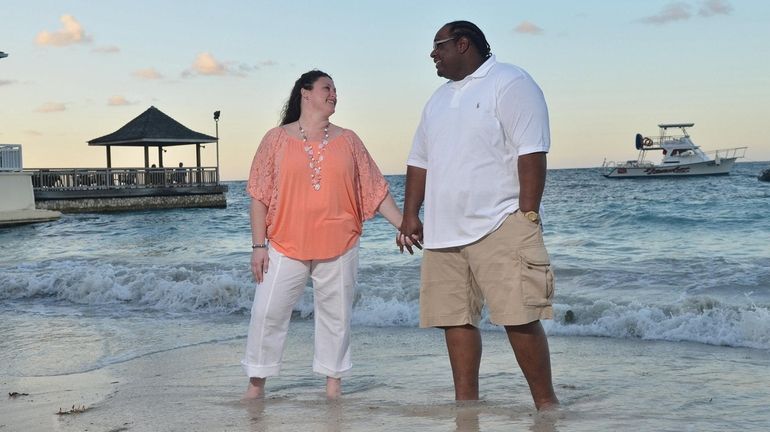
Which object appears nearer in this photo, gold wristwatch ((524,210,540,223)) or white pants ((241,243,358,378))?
gold wristwatch ((524,210,540,223))

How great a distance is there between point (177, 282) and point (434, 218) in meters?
7.86

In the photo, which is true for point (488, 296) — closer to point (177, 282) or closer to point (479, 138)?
point (479, 138)

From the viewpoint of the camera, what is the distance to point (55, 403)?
453 cm

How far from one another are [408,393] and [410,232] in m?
1.13

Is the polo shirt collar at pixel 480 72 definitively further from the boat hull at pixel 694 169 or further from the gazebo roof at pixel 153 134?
the boat hull at pixel 694 169

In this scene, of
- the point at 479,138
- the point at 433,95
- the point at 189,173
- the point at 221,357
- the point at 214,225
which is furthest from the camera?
the point at 189,173

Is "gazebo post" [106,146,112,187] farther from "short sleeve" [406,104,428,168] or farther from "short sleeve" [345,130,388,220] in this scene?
"short sleeve" [406,104,428,168]

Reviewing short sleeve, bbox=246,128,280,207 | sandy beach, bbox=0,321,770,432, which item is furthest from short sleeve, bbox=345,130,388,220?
sandy beach, bbox=0,321,770,432

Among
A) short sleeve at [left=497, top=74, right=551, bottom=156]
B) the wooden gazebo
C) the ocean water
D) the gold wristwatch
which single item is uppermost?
the wooden gazebo

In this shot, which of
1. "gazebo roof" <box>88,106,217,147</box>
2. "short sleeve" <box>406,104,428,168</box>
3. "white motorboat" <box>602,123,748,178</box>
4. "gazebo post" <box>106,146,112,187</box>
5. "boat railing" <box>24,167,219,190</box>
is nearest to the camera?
"short sleeve" <box>406,104,428,168</box>

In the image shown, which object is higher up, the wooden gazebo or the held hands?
the wooden gazebo

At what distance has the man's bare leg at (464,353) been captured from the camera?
3.74m

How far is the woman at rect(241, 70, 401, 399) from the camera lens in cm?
405

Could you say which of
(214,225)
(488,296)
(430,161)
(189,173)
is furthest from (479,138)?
(189,173)
